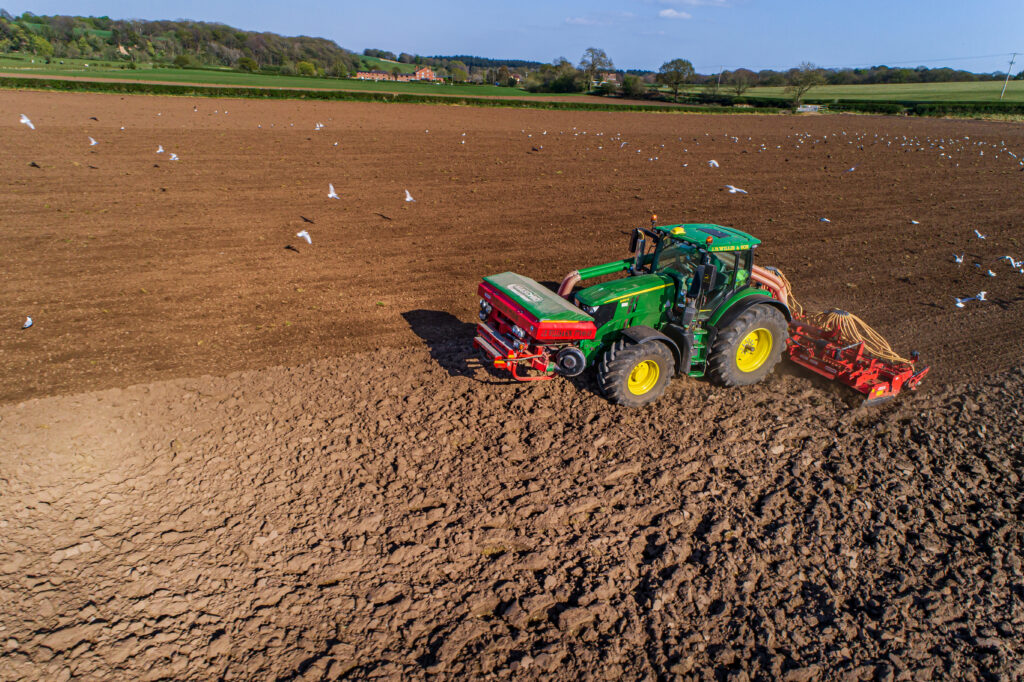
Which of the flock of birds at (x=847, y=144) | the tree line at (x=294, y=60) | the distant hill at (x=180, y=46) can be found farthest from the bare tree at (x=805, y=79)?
the distant hill at (x=180, y=46)

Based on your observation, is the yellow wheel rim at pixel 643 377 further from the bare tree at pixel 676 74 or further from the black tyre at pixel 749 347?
the bare tree at pixel 676 74

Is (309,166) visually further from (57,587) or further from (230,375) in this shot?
(57,587)

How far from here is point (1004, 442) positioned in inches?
296

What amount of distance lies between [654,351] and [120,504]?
19.9 ft

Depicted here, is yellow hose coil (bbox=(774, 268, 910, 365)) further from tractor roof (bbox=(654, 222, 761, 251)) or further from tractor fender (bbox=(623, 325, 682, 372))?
tractor fender (bbox=(623, 325, 682, 372))

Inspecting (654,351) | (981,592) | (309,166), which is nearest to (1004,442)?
(981,592)

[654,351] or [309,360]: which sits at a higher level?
[654,351]

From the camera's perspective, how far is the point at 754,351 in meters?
8.57

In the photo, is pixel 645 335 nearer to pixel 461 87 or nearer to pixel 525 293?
pixel 525 293

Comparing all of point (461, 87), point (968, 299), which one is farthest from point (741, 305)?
point (461, 87)

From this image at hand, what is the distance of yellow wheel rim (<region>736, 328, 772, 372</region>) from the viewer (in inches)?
332

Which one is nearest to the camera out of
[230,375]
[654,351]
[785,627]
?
[785,627]

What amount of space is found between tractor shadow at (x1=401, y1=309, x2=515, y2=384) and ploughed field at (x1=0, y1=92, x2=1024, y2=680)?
0.20ft

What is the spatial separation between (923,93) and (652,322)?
10713 centimetres
